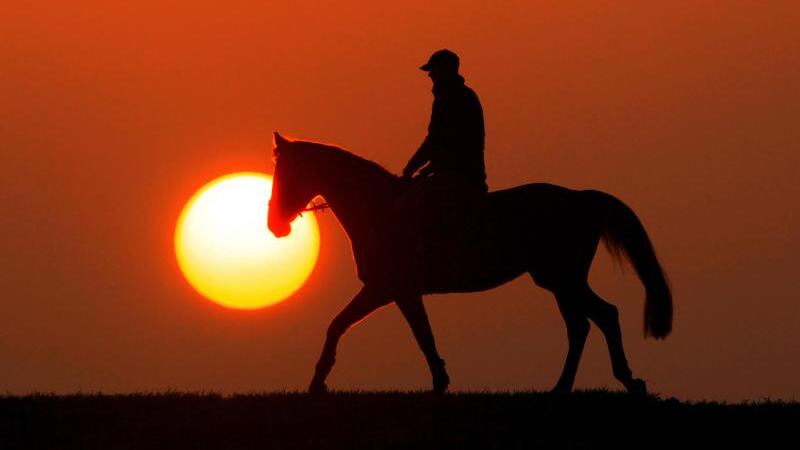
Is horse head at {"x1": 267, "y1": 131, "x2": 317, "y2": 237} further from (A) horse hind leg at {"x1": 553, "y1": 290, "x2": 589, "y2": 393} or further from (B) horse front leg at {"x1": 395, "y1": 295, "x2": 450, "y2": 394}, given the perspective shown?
(A) horse hind leg at {"x1": 553, "y1": 290, "x2": 589, "y2": 393}

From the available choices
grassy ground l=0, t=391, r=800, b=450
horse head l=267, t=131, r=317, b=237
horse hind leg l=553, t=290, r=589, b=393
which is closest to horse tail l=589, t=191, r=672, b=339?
horse hind leg l=553, t=290, r=589, b=393

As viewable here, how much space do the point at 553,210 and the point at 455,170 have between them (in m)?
1.19

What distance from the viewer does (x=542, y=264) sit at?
17250mm

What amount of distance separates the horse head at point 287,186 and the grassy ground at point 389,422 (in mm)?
2507

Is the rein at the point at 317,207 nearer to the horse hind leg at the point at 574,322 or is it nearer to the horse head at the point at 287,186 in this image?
the horse head at the point at 287,186

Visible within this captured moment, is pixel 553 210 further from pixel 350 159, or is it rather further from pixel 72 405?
pixel 72 405

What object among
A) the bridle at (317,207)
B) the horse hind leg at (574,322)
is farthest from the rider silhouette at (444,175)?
the horse hind leg at (574,322)

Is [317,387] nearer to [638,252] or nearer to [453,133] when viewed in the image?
[453,133]

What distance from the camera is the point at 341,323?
1691 cm

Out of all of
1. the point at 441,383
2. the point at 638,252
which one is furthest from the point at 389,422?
the point at 638,252

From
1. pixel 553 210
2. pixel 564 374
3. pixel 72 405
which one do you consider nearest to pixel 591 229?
pixel 553 210

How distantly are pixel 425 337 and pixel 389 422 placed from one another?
8.11 feet

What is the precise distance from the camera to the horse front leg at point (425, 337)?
16797mm

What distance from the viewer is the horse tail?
17328 mm
